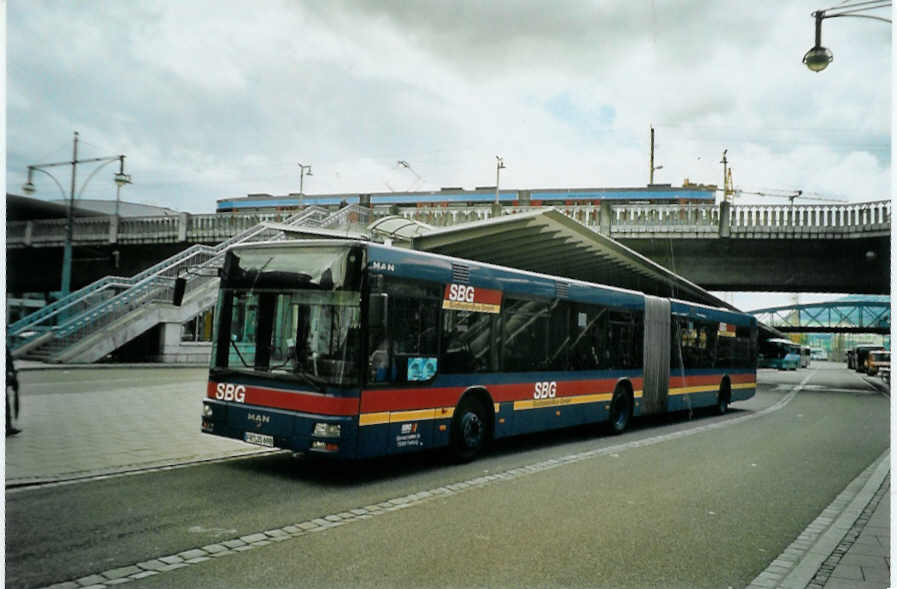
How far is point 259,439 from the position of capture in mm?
7980

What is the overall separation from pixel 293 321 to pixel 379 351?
3.30 feet

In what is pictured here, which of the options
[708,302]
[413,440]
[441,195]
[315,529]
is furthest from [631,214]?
[315,529]

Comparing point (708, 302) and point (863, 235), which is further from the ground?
point (863, 235)

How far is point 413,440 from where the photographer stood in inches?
336

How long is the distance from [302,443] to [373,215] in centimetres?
2852

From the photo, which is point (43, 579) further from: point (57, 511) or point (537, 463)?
point (537, 463)

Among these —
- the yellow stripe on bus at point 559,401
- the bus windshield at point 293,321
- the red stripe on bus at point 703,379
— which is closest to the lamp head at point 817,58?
the bus windshield at point 293,321

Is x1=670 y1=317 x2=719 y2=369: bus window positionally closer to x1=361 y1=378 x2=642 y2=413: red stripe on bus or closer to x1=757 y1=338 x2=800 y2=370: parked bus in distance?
x1=361 y1=378 x2=642 y2=413: red stripe on bus

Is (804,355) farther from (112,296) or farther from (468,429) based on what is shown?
(468,429)

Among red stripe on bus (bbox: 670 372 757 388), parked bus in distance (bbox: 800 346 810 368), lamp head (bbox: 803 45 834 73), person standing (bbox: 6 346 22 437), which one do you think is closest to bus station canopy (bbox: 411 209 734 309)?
red stripe on bus (bbox: 670 372 757 388)

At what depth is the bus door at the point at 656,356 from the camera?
1458 cm

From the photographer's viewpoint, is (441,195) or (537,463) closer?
(537,463)

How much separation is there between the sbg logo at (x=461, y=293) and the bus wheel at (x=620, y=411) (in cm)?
505

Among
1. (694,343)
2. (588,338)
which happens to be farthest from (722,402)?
(588,338)
